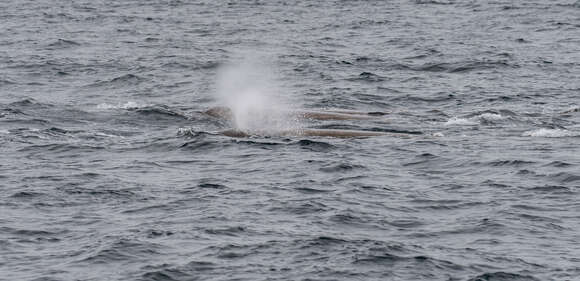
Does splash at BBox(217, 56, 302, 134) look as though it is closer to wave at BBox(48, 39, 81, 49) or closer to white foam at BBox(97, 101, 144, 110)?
white foam at BBox(97, 101, 144, 110)

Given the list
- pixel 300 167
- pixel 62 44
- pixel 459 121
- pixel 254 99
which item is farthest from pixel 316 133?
pixel 62 44

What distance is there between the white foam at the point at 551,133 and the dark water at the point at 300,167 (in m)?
0.14

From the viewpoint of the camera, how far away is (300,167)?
112ft

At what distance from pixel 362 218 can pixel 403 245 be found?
2527 mm

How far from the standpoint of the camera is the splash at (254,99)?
139 feet

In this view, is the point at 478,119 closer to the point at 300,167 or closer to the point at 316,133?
the point at 316,133

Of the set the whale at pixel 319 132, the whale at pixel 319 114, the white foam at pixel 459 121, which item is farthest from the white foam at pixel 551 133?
the whale at pixel 319 114

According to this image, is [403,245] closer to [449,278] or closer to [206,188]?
[449,278]

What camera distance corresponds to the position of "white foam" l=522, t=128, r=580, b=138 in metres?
39.3

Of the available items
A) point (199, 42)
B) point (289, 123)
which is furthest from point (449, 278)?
point (199, 42)

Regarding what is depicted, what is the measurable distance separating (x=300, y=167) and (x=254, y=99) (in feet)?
49.2

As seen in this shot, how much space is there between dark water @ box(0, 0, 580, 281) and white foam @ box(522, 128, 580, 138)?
0.14 metres

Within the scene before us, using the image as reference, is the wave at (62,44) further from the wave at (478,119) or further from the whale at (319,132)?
the wave at (478,119)

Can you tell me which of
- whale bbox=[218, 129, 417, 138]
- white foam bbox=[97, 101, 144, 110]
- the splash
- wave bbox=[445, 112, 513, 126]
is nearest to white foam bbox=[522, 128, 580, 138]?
wave bbox=[445, 112, 513, 126]
